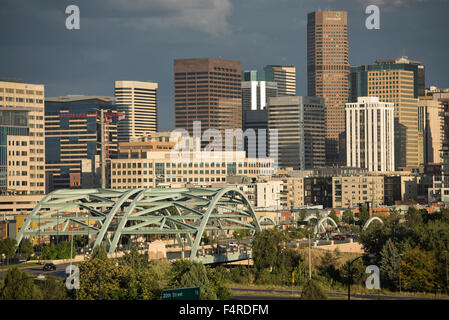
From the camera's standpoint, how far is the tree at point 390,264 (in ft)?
316

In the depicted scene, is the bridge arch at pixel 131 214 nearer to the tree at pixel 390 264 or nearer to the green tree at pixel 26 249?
the green tree at pixel 26 249

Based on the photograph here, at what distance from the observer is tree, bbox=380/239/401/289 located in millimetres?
96438

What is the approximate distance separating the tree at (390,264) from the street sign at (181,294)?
39553 millimetres

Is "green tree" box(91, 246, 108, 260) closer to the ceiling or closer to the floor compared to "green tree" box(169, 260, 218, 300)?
closer to the ceiling

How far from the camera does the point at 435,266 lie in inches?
3627

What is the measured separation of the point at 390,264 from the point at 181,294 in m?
43.6

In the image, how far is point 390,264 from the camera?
98875 millimetres

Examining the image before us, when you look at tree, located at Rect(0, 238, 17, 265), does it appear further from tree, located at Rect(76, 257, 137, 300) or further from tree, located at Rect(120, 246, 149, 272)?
tree, located at Rect(76, 257, 137, 300)

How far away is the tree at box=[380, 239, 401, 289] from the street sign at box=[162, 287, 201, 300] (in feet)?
130

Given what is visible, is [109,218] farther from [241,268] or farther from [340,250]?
[340,250]

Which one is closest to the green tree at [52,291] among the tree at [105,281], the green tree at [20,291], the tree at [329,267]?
the green tree at [20,291]

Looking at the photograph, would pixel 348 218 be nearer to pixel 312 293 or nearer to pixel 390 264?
pixel 390 264

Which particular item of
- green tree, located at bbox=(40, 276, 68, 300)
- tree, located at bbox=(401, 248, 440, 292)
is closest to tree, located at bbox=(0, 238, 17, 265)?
green tree, located at bbox=(40, 276, 68, 300)

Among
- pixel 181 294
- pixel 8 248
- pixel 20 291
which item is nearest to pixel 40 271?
pixel 8 248
